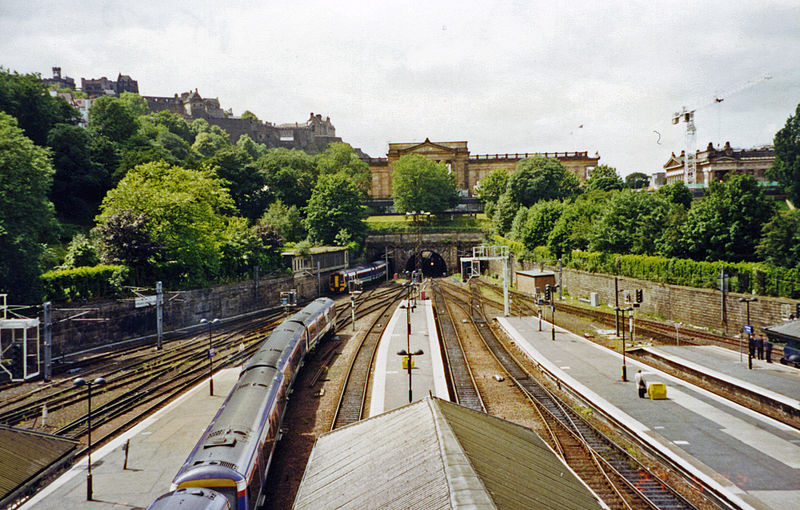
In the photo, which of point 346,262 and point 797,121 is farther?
point 346,262

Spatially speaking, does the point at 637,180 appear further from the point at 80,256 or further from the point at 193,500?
the point at 193,500

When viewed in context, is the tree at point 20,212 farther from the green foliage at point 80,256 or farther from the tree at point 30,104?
the tree at point 30,104

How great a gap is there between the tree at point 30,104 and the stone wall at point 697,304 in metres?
59.2

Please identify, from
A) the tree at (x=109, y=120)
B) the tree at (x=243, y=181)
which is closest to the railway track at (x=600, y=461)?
the tree at (x=243, y=181)

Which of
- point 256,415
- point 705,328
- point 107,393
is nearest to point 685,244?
point 705,328

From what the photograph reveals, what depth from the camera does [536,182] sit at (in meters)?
82.7

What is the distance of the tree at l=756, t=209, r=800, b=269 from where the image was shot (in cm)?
3191

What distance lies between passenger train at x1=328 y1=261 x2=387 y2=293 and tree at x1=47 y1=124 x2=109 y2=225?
26815 mm

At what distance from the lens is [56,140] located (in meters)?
53.5

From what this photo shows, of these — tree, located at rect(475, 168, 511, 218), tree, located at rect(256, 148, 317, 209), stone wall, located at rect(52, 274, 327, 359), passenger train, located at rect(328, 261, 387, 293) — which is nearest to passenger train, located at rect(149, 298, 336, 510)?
stone wall, located at rect(52, 274, 327, 359)

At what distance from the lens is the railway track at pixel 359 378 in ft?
71.0

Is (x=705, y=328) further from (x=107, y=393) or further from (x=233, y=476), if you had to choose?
(x=107, y=393)

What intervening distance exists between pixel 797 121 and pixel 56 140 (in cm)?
8569

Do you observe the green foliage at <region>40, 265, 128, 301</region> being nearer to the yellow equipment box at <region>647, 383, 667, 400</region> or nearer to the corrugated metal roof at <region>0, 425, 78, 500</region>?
the corrugated metal roof at <region>0, 425, 78, 500</region>
